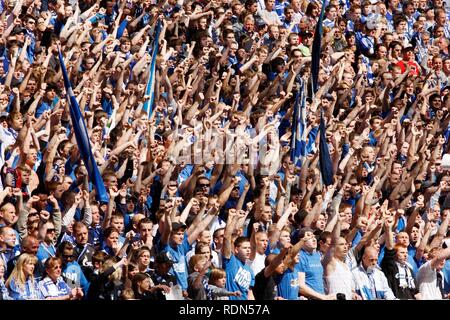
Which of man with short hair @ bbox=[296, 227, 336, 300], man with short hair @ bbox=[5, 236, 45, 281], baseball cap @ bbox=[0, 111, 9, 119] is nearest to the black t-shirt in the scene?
man with short hair @ bbox=[296, 227, 336, 300]

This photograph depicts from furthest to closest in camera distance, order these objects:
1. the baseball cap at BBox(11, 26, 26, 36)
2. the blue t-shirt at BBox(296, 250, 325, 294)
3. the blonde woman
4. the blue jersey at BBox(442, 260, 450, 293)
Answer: the baseball cap at BBox(11, 26, 26, 36) < the blue jersey at BBox(442, 260, 450, 293) < the blue t-shirt at BBox(296, 250, 325, 294) < the blonde woman

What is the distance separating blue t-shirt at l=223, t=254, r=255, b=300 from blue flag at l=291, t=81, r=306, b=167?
3.66m

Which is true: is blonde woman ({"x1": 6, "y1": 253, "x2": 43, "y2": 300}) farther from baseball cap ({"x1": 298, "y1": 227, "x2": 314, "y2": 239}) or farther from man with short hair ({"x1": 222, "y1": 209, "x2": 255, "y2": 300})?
baseball cap ({"x1": 298, "y1": 227, "x2": 314, "y2": 239})

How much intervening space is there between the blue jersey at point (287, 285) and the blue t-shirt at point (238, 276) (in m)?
0.23

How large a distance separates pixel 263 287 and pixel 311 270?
26.4 inches

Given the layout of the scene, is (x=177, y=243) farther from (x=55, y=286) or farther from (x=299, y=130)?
(x=299, y=130)

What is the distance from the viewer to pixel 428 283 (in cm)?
1584

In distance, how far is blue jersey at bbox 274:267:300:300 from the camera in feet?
47.4

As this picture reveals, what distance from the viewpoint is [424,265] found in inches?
628

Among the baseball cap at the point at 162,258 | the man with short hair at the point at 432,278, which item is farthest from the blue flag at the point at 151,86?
the baseball cap at the point at 162,258

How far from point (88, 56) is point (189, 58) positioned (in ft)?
4.88
